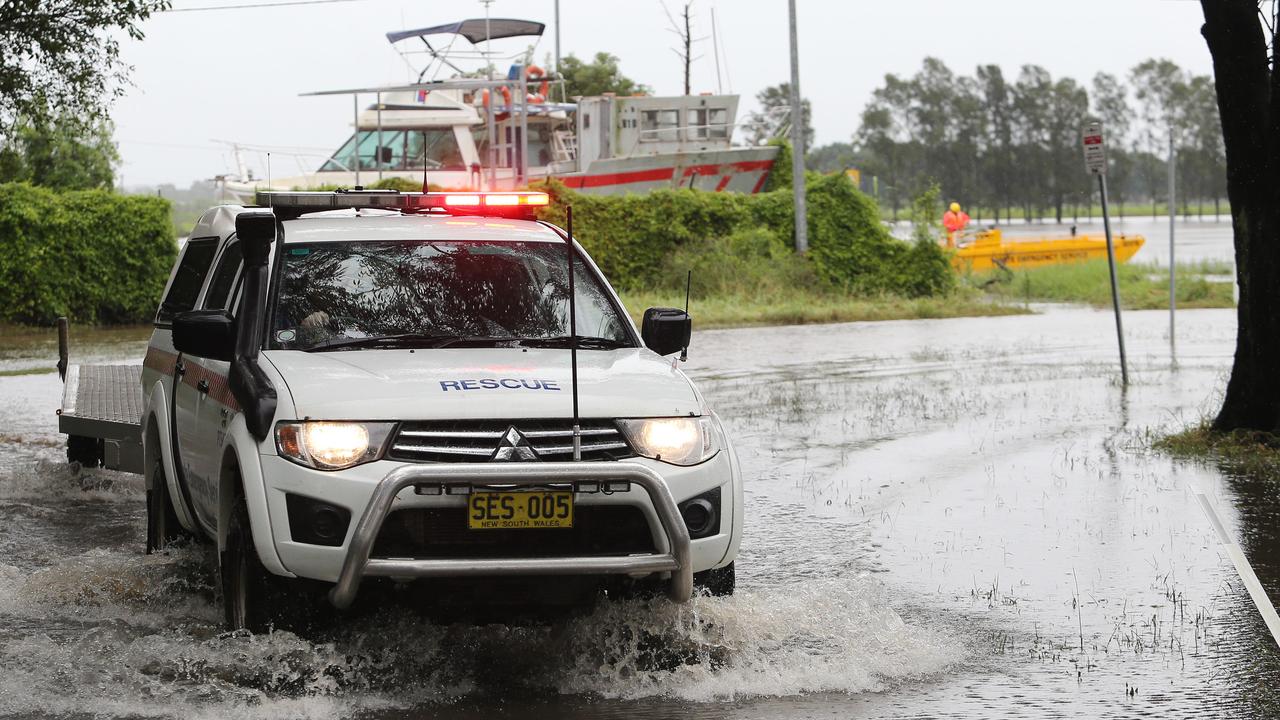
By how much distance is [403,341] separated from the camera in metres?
6.64

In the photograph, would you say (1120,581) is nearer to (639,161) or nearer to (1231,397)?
(1231,397)

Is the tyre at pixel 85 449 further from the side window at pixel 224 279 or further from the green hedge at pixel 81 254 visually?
the green hedge at pixel 81 254

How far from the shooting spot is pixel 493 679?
6039mm

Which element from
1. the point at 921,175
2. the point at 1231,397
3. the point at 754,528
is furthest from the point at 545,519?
the point at 921,175

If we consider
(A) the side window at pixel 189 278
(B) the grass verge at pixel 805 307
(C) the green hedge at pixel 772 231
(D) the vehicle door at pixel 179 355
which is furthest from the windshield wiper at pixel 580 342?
(C) the green hedge at pixel 772 231

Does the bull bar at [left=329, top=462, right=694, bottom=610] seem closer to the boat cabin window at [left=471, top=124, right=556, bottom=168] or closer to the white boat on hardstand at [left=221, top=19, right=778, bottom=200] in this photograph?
the white boat on hardstand at [left=221, top=19, right=778, bottom=200]

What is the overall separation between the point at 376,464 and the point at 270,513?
0.42 metres

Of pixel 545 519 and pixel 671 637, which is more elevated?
pixel 545 519

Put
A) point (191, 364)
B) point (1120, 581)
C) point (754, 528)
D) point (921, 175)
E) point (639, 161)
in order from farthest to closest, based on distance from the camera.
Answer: point (921, 175) → point (639, 161) → point (754, 528) → point (1120, 581) → point (191, 364)

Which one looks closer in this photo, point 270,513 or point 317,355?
point 270,513

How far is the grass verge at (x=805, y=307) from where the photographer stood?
28484mm

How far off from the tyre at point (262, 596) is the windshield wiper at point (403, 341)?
2.67 ft

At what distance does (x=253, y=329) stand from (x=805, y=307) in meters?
24.0

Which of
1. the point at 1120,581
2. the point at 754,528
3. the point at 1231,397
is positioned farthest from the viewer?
the point at 1231,397
